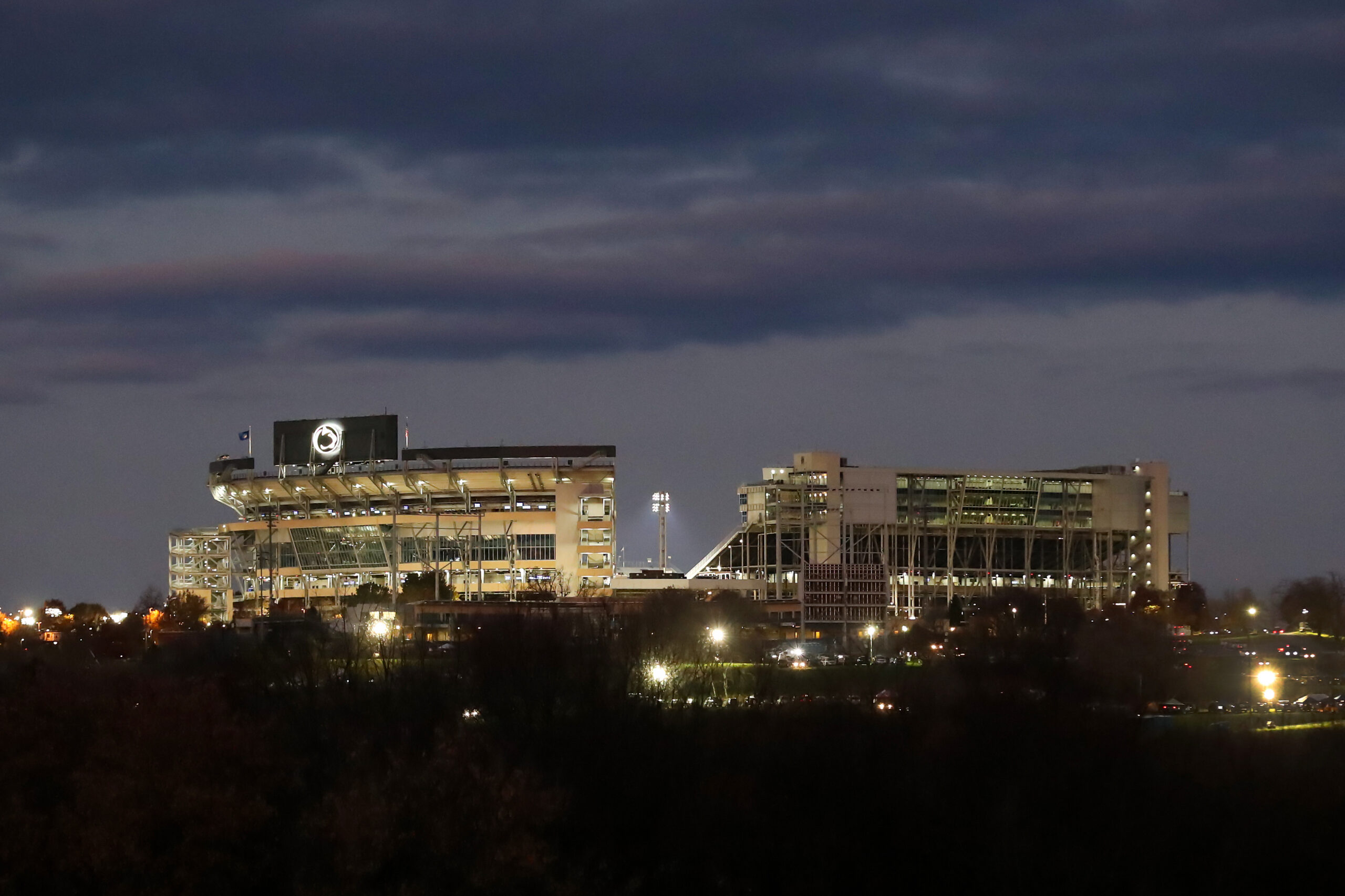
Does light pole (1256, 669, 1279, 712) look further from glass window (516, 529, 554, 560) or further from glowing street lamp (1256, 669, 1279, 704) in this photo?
glass window (516, 529, 554, 560)

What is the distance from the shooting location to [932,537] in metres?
188

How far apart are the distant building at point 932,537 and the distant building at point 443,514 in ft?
57.0

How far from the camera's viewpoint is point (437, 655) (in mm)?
106250

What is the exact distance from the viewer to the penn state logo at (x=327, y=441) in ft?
568

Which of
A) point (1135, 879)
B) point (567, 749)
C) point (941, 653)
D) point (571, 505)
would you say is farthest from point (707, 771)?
point (571, 505)

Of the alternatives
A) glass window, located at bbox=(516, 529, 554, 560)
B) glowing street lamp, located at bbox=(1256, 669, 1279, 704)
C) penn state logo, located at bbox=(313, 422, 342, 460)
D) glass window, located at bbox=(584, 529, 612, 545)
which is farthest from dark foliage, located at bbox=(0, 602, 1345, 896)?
penn state logo, located at bbox=(313, 422, 342, 460)

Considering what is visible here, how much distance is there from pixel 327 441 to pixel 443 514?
44.4ft

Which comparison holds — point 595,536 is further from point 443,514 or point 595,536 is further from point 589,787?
point 589,787

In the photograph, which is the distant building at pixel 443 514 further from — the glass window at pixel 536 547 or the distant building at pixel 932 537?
the distant building at pixel 932 537

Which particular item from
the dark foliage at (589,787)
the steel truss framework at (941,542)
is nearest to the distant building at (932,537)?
the steel truss framework at (941,542)

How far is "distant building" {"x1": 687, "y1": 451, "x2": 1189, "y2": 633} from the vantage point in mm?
176625

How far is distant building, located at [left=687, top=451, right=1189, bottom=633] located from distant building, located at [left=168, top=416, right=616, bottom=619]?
17.4m

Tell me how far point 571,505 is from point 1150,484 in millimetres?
66717

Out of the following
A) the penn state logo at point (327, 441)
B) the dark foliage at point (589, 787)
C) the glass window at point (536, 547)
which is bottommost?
the dark foliage at point (589, 787)
